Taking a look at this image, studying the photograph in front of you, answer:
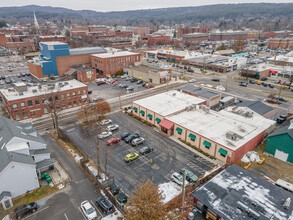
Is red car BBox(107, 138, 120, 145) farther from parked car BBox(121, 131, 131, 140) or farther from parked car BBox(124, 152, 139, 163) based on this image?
parked car BBox(124, 152, 139, 163)

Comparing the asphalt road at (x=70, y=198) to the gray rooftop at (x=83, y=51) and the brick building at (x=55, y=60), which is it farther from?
the gray rooftop at (x=83, y=51)

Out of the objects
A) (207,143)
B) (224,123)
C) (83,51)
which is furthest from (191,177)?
(83,51)

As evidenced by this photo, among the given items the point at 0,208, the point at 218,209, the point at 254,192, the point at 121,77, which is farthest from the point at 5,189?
the point at 121,77

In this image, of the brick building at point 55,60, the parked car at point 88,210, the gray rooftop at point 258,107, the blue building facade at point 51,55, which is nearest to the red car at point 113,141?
the parked car at point 88,210

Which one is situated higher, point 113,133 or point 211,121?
point 211,121

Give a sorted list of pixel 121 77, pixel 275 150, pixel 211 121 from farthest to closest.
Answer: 1. pixel 121 77
2. pixel 211 121
3. pixel 275 150

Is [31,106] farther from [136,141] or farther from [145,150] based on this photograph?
[145,150]

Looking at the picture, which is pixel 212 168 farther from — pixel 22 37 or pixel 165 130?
pixel 22 37
